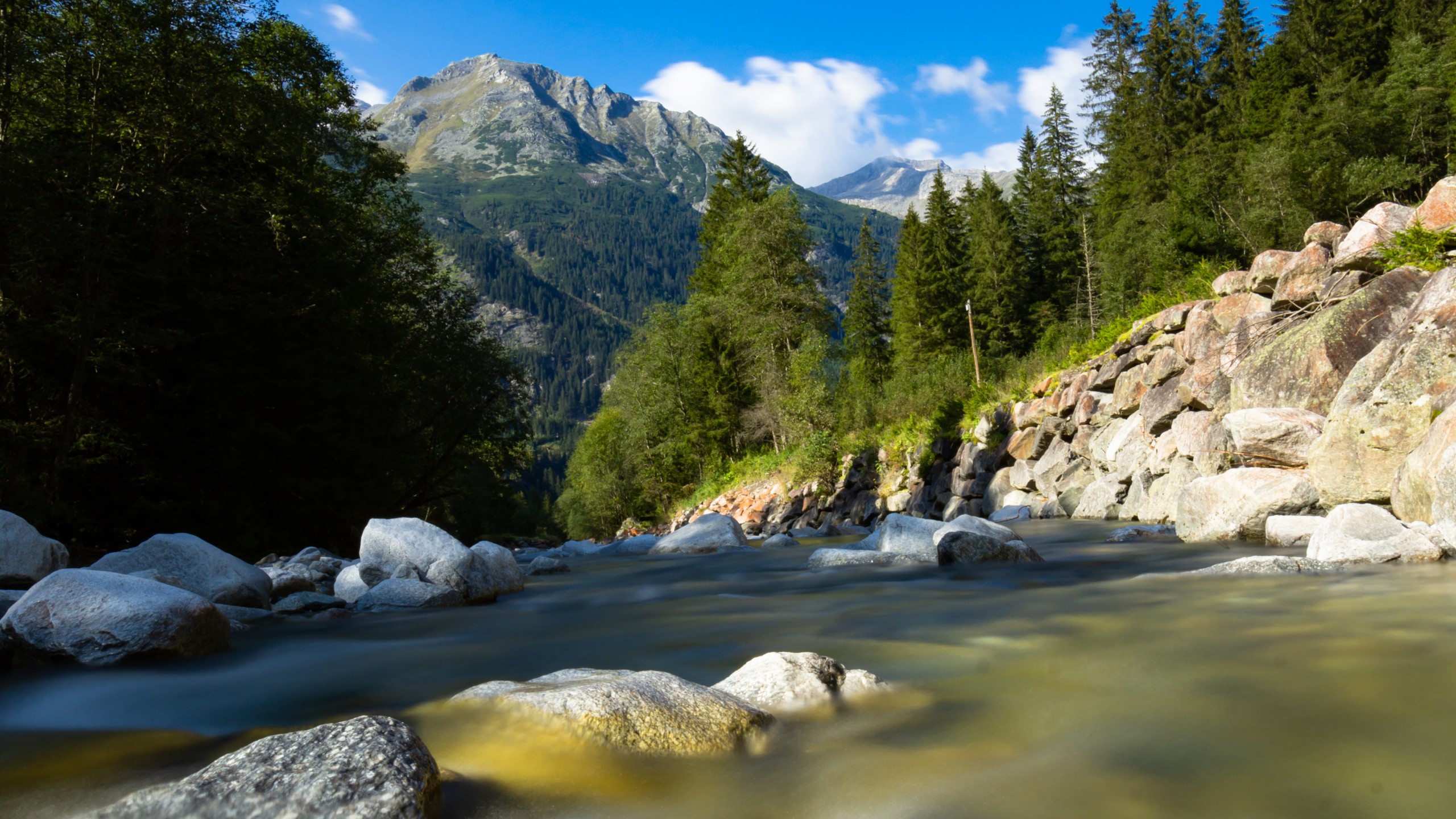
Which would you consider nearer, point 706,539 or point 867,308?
point 706,539

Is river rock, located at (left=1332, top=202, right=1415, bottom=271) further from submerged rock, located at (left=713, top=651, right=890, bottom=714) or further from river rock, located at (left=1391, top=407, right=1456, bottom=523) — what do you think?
submerged rock, located at (left=713, top=651, right=890, bottom=714)

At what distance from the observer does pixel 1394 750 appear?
2.39 metres

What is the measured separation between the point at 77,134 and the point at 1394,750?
1615 cm

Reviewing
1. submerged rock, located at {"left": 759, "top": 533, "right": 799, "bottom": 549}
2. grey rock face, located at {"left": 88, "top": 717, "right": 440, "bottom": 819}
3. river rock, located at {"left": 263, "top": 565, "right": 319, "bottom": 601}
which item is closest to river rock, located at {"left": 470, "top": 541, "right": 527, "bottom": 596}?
river rock, located at {"left": 263, "top": 565, "right": 319, "bottom": 601}

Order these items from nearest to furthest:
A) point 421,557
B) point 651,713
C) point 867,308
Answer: point 651,713 → point 421,557 → point 867,308

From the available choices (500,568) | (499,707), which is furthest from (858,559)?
(499,707)

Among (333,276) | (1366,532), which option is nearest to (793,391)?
(333,276)

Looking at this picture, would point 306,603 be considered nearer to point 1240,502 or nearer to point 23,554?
point 23,554

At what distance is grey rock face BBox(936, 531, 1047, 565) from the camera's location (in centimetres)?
845

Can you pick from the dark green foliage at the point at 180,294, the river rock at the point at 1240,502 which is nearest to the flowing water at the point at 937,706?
the river rock at the point at 1240,502

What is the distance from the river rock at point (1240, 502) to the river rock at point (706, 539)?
808cm

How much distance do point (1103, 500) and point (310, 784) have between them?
51.3 ft

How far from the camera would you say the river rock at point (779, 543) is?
15156 mm

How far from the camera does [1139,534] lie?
414 inches
